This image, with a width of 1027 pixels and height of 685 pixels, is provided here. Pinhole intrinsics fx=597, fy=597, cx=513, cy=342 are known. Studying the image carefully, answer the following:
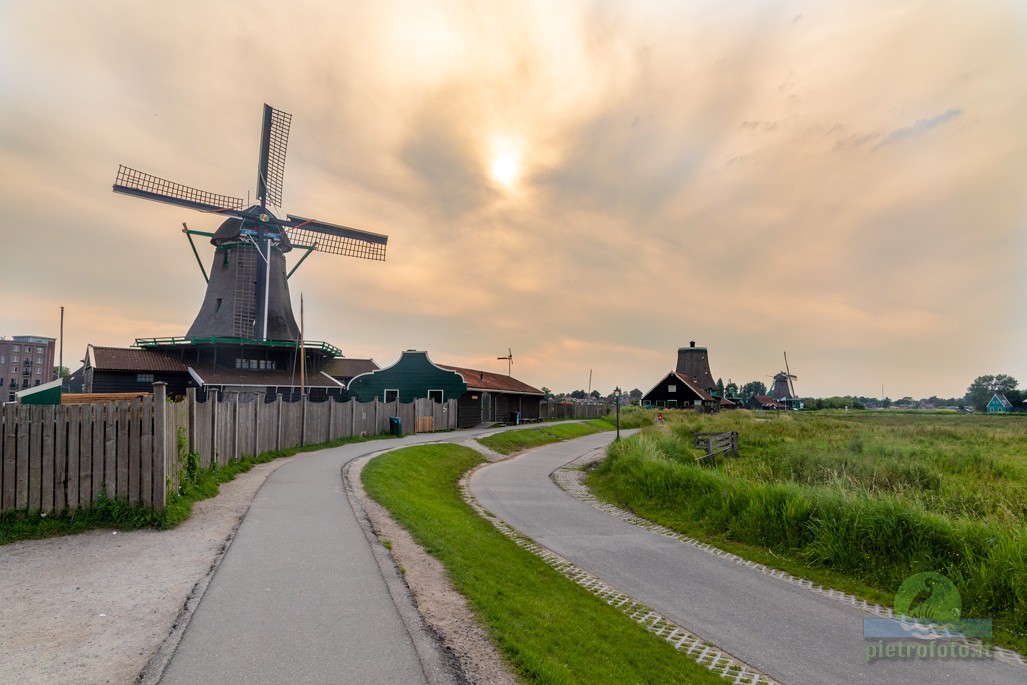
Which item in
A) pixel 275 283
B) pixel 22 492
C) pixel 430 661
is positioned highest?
pixel 275 283

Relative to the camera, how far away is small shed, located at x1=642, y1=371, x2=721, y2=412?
255ft

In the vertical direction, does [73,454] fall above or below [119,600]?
above

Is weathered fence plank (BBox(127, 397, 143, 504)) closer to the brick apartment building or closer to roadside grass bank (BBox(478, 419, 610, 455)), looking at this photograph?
roadside grass bank (BBox(478, 419, 610, 455))

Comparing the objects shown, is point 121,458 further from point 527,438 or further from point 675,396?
point 675,396

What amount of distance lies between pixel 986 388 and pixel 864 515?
16596 centimetres

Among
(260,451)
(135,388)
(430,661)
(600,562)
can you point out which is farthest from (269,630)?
(135,388)

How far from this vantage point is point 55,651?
504cm

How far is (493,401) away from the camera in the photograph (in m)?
47.1

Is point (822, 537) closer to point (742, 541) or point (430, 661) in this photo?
point (742, 541)

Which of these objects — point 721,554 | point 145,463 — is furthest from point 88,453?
point 721,554

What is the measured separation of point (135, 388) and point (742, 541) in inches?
1731

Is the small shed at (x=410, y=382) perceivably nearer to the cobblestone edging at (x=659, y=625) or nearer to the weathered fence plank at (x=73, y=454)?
the cobblestone edging at (x=659, y=625)

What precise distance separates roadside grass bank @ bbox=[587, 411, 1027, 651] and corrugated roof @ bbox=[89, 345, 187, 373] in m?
35.8

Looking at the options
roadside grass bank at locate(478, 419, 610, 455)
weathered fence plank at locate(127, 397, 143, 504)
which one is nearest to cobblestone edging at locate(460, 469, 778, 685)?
weathered fence plank at locate(127, 397, 143, 504)
